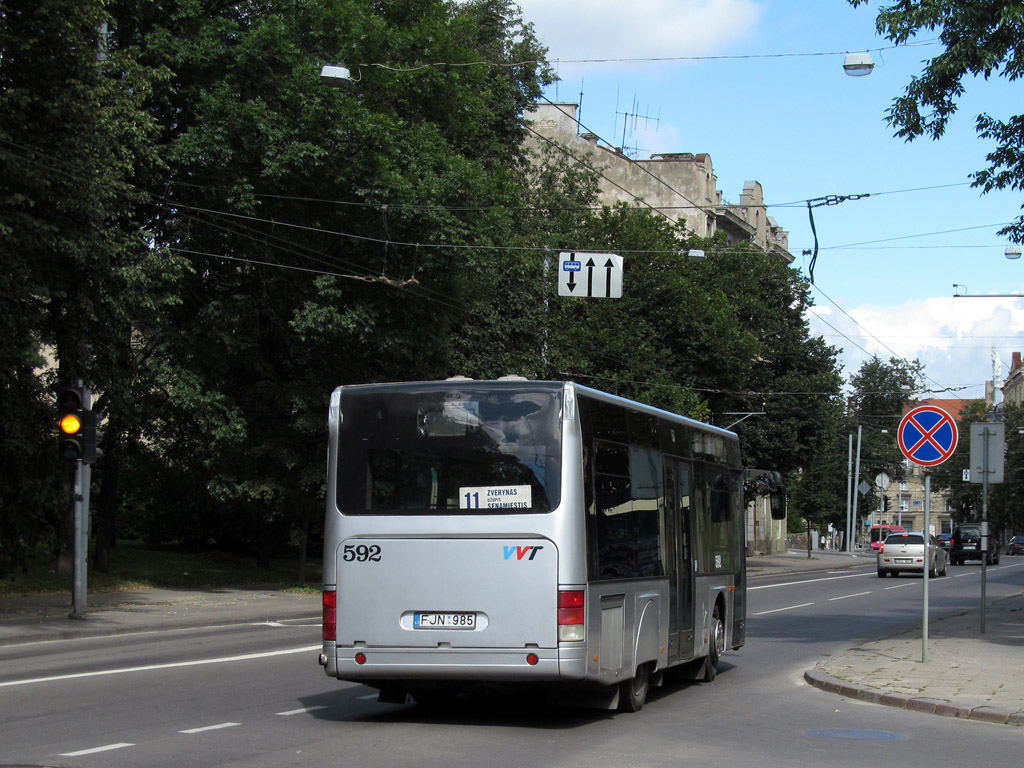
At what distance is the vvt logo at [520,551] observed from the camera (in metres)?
9.42

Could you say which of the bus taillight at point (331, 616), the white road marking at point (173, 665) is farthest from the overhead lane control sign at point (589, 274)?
the bus taillight at point (331, 616)

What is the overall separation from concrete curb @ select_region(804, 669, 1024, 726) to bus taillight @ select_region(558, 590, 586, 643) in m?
4.02

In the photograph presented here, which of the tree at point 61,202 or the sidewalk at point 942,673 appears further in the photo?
the tree at point 61,202

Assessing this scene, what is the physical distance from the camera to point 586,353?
4516 centimetres

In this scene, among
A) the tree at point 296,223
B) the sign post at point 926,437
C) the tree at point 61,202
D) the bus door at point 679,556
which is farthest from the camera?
the tree at point 296,223

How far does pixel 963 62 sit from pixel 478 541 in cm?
1073

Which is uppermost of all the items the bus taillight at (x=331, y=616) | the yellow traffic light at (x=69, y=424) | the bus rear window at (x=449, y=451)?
the yellow traffic light at (x=69, y=424)

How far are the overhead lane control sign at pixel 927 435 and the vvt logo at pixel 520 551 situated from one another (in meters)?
6.87

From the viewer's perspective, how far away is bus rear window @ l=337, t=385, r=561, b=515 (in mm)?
9602

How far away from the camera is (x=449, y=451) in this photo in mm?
9805

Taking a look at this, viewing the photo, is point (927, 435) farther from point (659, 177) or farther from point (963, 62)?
point (659, 177)

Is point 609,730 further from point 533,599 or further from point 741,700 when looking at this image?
point 741,700

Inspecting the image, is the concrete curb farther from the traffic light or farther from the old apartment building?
the old apartment building

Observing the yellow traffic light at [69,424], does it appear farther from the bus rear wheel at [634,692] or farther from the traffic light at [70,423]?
the bus rear wheel at [634,692]
